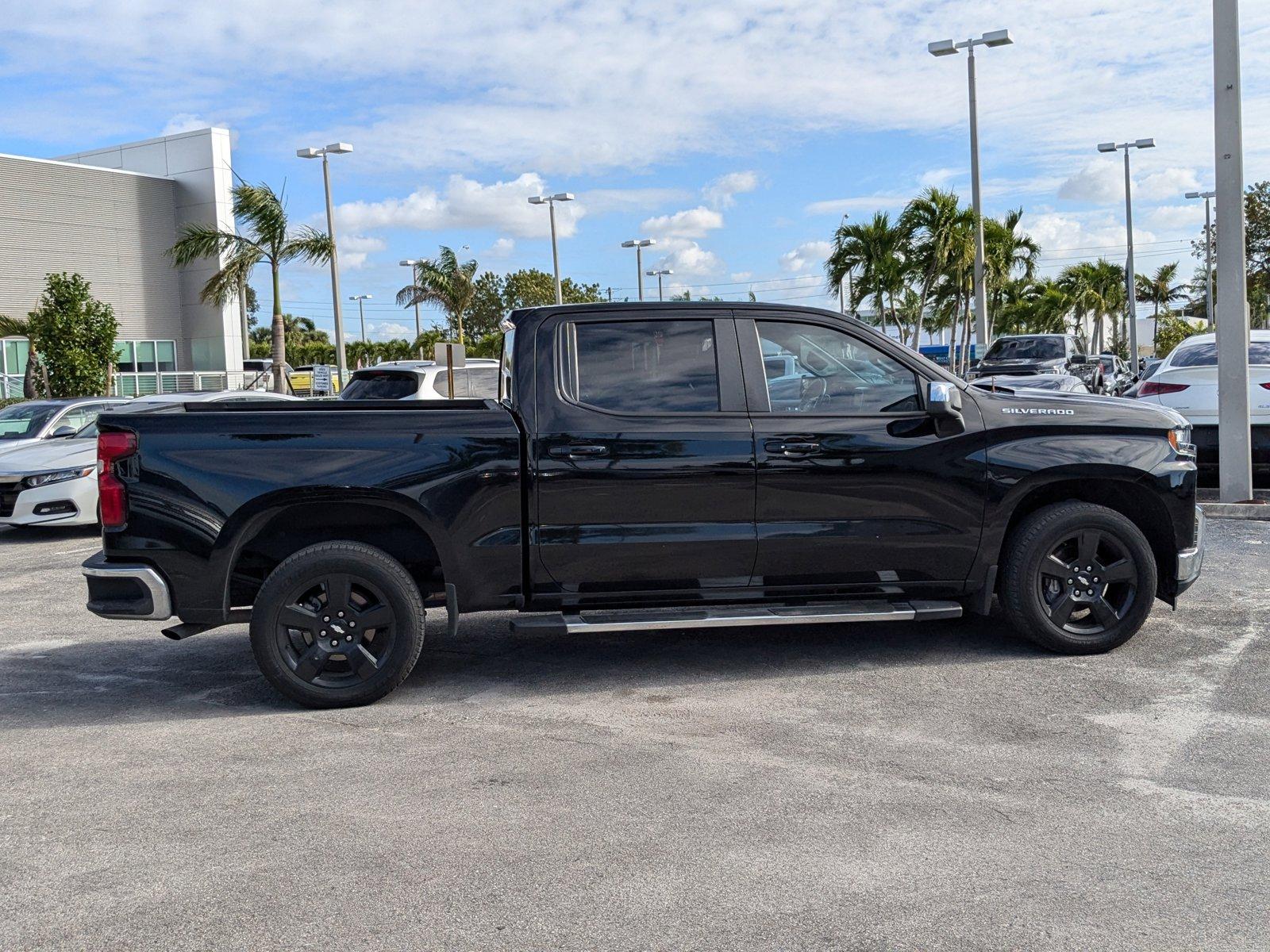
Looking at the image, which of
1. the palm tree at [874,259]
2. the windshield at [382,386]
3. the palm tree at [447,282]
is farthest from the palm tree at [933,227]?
the windshield at [382,386]

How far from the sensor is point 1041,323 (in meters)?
A: 63.4

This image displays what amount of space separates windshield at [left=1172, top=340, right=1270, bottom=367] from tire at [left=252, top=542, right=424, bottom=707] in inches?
418

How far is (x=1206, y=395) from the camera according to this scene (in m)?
12.6

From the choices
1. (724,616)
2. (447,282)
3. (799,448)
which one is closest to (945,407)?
(799,448)

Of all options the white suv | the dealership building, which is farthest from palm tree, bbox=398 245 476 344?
the white suv

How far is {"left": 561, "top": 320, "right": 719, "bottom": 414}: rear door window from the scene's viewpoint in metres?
6.00

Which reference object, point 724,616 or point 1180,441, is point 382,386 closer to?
point 724,616

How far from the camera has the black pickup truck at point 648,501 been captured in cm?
563

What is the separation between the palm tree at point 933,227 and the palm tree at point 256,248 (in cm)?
1640

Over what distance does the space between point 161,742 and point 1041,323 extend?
6347cm

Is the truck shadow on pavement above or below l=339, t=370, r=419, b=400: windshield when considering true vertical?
below

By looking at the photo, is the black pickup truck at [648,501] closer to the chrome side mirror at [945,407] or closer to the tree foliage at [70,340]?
the chrome side mirror at [945,407]

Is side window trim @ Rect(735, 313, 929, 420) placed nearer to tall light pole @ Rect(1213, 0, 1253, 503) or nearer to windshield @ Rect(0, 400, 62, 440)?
tall light pole @ Rect(1213, 0, 1253, 503)

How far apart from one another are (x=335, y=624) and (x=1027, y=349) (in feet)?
81.5
